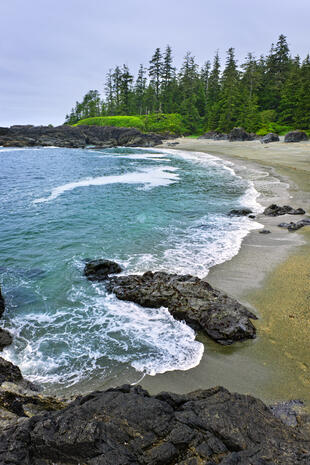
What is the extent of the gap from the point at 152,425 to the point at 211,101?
80723 mm

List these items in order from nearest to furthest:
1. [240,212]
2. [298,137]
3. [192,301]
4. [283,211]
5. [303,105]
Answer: [192,301] < [283,211] < [240,212] < [298,137] < [303,105]

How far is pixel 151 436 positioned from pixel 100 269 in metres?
6.31

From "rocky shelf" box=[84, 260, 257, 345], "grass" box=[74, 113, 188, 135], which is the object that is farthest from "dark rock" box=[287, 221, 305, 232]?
"grass" box=[74, 113, 188, 135]

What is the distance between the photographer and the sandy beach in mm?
4785

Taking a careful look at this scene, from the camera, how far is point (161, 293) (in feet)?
23.3

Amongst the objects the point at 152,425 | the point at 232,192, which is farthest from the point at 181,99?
the point at 152,425

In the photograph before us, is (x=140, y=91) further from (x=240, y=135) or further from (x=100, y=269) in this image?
(x=100, y=269)

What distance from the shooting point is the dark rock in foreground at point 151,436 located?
2.54 metres

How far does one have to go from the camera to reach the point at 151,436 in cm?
272

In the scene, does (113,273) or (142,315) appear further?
(113,273)

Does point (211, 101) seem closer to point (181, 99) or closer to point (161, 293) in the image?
point (181, 99)

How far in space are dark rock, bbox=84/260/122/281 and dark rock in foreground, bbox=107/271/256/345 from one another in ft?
1.65

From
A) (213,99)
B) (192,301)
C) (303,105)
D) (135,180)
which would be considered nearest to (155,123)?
(213,99)

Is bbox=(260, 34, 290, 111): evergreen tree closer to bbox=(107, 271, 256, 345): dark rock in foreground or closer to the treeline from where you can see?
the treeline
